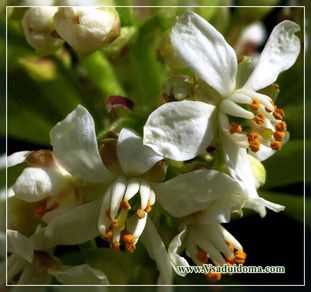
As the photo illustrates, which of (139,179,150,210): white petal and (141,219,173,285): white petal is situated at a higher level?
(139,179,150,210): white petal

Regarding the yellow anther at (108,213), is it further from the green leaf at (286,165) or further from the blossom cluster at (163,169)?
the green leaf at (286,165)

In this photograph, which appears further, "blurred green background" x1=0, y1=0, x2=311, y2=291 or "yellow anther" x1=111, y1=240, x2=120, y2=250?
"blurred green background" x1=0, y1=0, x2=311, y2=291

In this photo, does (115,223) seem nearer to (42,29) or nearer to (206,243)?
(206,243)

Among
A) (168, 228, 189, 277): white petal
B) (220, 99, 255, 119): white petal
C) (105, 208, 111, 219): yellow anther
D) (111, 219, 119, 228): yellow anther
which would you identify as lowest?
(168, 228, 189, 277): white petal

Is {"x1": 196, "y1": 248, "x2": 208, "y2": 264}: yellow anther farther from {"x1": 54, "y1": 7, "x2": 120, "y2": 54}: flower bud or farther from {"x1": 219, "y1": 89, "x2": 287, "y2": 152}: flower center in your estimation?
{"x1": 54, "y1": 7, "x2": 120, "y2": 54}: flower bud

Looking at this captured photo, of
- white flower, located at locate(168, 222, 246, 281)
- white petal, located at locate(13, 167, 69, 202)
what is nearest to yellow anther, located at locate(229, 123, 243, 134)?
white flower, located at locate(168, 222, 246, 281)

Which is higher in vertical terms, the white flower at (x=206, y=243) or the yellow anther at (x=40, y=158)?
the yellow anther at (x=40, y=158)

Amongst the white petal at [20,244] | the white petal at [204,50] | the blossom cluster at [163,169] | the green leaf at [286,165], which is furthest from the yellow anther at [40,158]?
the green leaf at [286,165]
